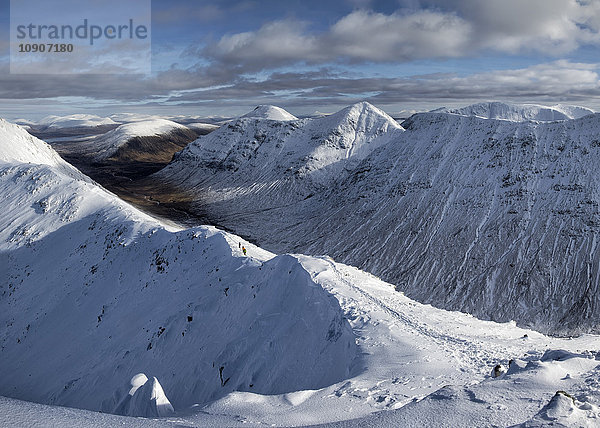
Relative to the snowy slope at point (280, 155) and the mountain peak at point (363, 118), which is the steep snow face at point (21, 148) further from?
the mountain peak at point (363, 118)

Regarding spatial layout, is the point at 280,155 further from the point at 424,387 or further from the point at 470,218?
the point at 424,387

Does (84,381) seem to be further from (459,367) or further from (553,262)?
(553,262)

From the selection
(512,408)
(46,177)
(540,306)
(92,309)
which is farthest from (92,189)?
(540,306)

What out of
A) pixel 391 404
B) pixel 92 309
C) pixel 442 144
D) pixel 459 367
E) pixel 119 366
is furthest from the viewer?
pixel 442 144

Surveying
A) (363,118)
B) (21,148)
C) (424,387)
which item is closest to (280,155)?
(363,118)

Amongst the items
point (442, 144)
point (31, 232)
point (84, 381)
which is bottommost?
point (84, 381)

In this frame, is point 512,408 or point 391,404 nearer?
point 512,408

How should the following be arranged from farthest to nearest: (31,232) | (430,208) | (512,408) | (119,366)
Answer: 1. (430,208)
2. (31,232)
3. (119,366)
4. (512,408)
